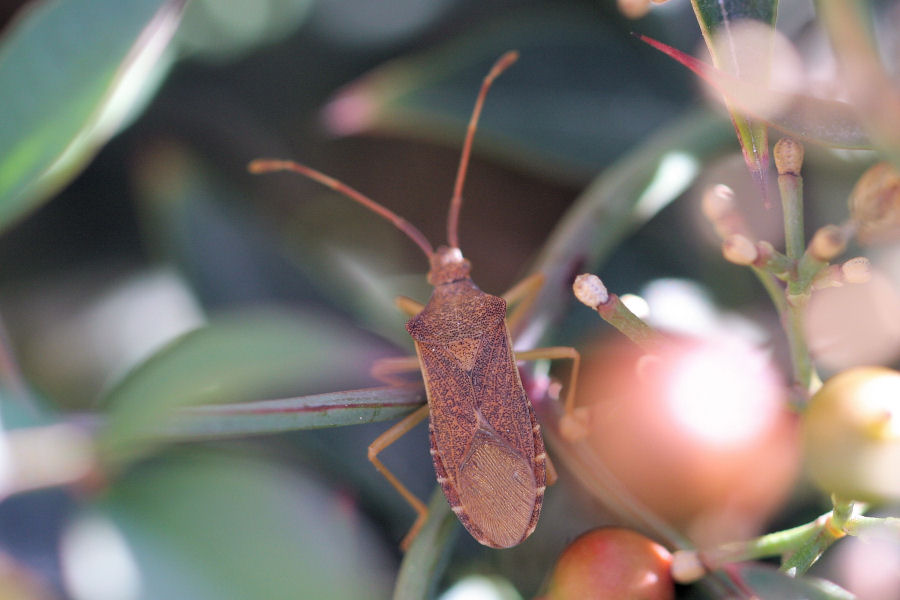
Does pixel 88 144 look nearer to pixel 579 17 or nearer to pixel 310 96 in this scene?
pixel 310 96

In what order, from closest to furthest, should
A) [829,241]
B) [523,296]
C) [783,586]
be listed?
[829,241] → [783,586] → [523,296]

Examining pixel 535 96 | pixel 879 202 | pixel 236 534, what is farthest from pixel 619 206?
pixel 236 534

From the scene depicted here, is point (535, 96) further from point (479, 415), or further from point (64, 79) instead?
point (64, 79)

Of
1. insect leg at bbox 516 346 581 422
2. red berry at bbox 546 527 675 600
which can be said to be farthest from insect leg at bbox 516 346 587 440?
red berry at bbox 546 527 675 600

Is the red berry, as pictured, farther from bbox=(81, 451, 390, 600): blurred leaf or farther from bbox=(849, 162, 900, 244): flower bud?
bbox=(849, 162, 900, 244): flower bud

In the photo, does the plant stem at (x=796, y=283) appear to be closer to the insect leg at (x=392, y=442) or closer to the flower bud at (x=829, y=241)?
the flower bud at (x=829, y=241)

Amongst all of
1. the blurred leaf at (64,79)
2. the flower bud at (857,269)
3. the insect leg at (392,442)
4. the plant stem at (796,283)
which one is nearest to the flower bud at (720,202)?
the plant stem at (796,283)
